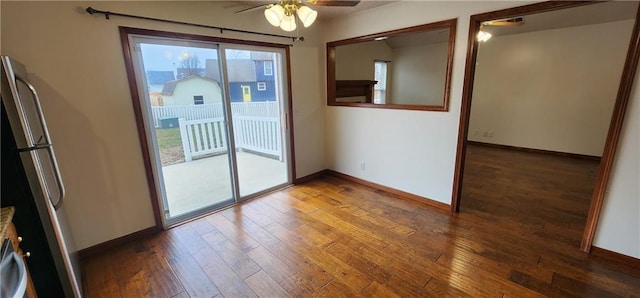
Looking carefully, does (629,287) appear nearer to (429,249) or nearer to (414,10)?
(429,249)

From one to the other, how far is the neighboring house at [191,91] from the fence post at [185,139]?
0.22 meters

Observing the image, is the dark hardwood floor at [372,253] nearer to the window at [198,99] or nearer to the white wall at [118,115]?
the white wall at [118,115]

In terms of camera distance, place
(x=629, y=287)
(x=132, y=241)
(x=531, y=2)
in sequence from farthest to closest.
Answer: (x=132, y=241)
(x=531, y=2)
(x=629, y=287)

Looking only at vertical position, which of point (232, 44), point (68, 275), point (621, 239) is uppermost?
point (232, 44)

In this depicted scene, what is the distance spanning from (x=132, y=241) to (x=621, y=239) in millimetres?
4225

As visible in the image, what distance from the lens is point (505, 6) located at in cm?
233

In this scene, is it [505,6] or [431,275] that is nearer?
[431,275]

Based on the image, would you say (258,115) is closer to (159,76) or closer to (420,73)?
(159,76)

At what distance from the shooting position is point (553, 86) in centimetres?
495

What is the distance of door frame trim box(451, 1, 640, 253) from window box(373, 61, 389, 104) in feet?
10.5

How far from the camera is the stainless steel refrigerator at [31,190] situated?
1300 millimetres

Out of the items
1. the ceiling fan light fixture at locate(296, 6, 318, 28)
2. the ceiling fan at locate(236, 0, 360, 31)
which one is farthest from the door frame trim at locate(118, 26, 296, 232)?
the ceiling fan light fixture at locate(296, 6, 318, 28)

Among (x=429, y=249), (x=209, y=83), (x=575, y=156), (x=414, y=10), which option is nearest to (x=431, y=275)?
(x=429, y=249)

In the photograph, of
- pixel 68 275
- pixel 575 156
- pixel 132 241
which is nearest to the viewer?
pixel 68 275
